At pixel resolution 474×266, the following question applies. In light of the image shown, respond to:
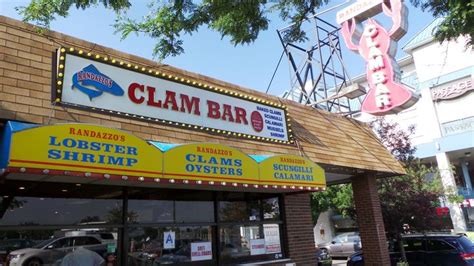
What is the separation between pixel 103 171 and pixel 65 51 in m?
2.29

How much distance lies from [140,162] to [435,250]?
10.5 metres

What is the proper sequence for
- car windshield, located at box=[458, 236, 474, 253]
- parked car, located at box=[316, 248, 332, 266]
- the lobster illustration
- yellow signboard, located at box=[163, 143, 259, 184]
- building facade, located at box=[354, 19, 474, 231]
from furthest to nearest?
building facade, located at box=[354, 19, 474, 231] → parked car, located at box=[316, 248, 332, 266] → the lobster illustration → car windshield, located at box=[458, 236, 474, 253] → yellow signboard, located at box=[163, 143, 259, 184]

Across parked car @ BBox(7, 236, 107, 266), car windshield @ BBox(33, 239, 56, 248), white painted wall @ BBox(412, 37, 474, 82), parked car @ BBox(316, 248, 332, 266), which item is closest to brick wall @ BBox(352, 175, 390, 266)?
parked car @ BBox(316, 248, 332, 266)

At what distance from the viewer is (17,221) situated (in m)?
6.05

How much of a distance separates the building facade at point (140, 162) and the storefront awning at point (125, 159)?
0.06 feet

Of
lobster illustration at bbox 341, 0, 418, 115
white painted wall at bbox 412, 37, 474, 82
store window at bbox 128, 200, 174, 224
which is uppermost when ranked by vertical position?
white painted wall at bbox 412, 37, 474, 82

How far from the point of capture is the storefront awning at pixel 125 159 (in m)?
5.06

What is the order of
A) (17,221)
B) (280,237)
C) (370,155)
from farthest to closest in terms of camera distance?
(370,155)
(280,237)
(17,221)

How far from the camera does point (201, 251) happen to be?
8070 mm

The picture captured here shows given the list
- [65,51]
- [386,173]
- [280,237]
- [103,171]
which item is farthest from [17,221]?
[386,173]

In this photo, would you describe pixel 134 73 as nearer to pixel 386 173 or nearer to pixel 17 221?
pixel 17 221

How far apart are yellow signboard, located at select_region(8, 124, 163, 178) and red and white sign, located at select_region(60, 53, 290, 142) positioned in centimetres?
Result: 104

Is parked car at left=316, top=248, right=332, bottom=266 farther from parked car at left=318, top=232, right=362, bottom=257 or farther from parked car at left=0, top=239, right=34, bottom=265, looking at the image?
parked car at left=0, top=239, right=34, bottom=265

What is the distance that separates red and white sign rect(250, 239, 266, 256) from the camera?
9.03 m
